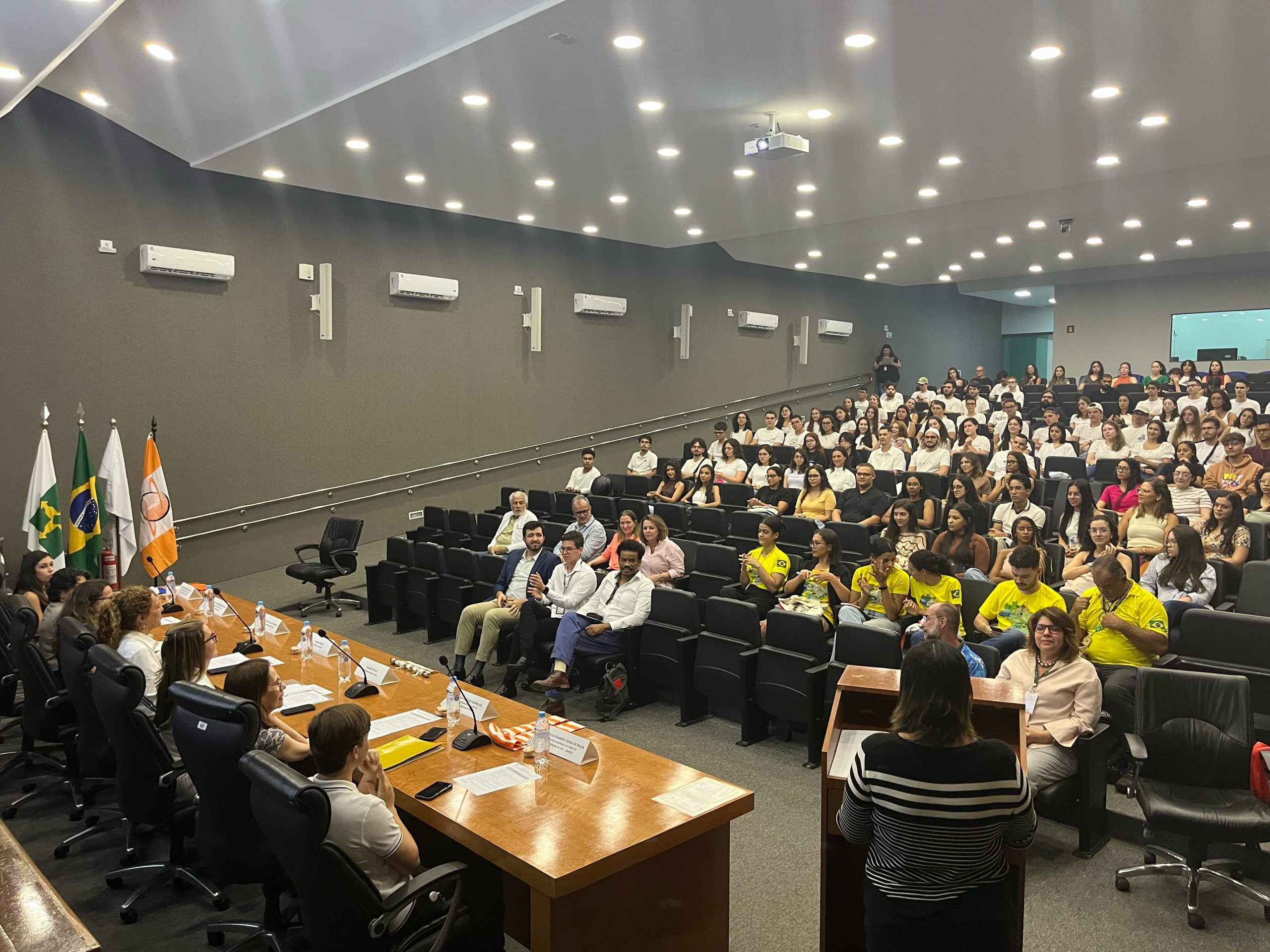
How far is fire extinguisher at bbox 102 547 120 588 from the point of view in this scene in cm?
771

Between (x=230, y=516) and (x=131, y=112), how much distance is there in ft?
12.9

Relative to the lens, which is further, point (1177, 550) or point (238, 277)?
point (238, 277)

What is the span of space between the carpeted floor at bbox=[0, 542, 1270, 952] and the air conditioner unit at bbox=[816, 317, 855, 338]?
13.2 m

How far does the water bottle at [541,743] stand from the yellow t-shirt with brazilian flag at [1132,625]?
10.0 feet

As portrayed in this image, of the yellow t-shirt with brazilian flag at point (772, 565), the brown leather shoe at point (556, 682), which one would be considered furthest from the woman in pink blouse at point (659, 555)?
the brown leather shoe at point (556, 682)

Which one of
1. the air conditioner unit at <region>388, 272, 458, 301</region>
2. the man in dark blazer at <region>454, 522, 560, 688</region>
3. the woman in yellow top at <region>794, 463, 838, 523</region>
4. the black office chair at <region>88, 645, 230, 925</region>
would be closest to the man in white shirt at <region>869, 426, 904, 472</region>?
the woman in yellow top at <region>794, 463, 838, 523</region>

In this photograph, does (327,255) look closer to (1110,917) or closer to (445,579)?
(445,579)

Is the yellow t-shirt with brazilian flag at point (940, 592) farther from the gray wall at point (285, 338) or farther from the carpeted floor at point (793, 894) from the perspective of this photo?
the gray wall at point (285, 338)

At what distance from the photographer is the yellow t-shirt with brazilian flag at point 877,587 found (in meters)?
5.61

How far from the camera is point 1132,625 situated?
4.62 metres

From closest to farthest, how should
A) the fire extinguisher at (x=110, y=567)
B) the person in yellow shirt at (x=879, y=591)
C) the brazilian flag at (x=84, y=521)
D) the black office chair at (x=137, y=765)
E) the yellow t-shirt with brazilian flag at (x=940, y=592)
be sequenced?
the black office chair at (x=137, y=765) → the yellow t-shirt with brazilian flag at (x=940, y=592) → the person in yellow shirt at (x=879, y=591) → the brazilian flag at (x=84, y=521) → the fire extinguisher at (x=110, y=567)

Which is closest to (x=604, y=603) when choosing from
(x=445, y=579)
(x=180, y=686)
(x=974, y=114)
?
(x=445, y=579)

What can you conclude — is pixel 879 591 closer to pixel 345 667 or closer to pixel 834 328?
pixel 345 667

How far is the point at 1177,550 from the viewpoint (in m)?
5.60
